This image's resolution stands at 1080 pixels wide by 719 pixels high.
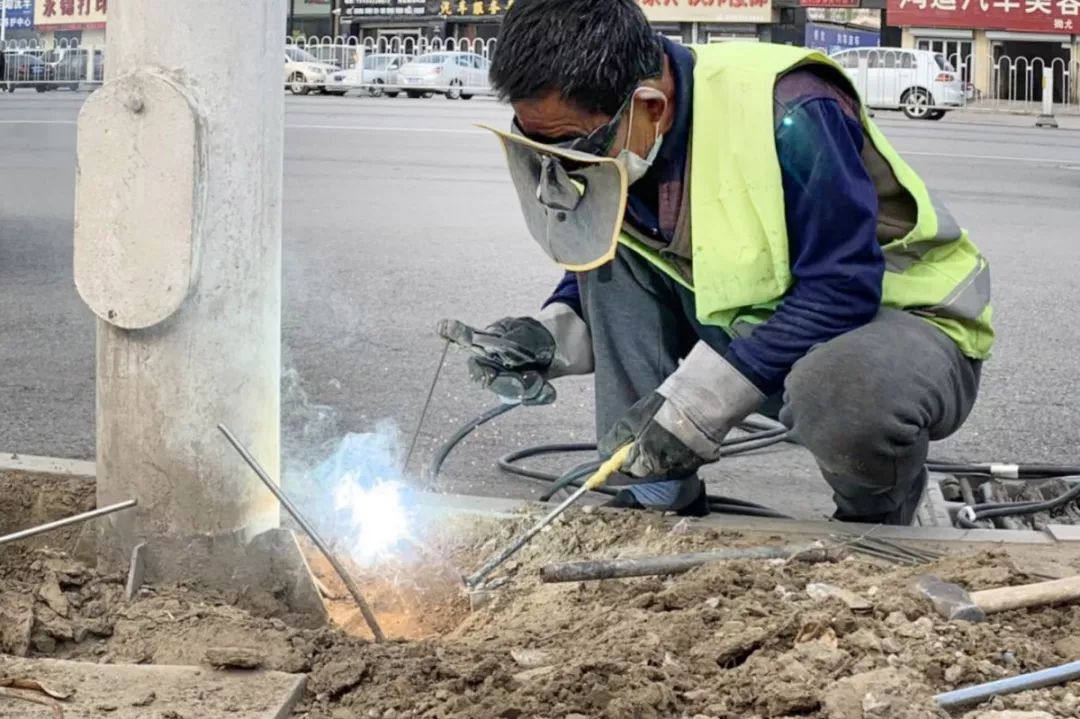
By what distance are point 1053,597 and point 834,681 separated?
23.8 inches

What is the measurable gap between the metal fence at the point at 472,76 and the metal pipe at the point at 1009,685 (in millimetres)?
24104

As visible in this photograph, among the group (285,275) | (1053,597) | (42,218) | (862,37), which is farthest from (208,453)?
(862,37)

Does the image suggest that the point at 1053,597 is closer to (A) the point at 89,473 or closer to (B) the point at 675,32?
(A) the point at 89,473

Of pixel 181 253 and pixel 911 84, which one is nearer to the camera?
pixel 181 253

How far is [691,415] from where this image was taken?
2.92 m

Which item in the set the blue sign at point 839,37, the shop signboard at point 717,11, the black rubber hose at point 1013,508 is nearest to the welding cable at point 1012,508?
the black rubber hose at point 1013,508

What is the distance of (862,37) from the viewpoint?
40.4 metres

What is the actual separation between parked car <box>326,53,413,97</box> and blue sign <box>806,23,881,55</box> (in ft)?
43.9

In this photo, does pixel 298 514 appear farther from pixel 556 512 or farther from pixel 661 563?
pixel 661 563

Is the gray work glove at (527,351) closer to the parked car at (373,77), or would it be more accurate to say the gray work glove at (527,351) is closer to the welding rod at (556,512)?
the welding rod at (556,512)

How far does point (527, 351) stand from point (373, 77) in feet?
89.7

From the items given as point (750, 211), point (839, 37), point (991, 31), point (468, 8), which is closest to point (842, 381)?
point (750, 211)

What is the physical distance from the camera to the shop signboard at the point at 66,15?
4205 centimetres

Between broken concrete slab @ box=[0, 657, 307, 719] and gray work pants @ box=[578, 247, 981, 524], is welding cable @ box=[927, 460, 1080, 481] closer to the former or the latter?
gray work pants @ box=[578, 247, 981, 524]
